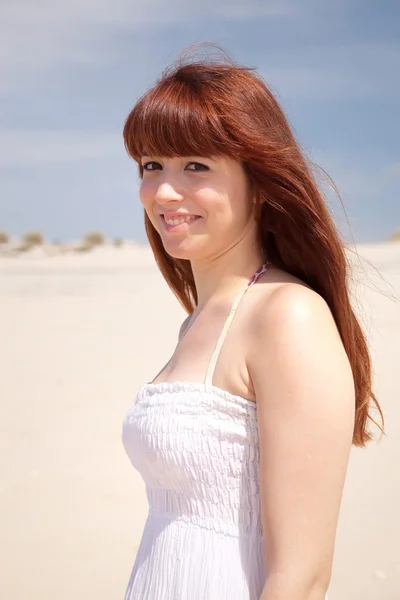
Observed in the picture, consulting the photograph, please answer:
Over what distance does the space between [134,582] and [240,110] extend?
116 cm

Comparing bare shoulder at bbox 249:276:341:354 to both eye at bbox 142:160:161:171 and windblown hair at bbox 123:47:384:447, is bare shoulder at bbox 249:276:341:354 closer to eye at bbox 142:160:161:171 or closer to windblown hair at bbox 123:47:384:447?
windblown hair at bbox 123:47:384:447


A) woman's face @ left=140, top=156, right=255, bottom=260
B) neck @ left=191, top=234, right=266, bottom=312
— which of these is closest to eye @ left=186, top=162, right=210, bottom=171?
woman's face @ left=140, top=156, right=255, bottom=260

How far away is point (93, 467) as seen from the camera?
548 centimetres

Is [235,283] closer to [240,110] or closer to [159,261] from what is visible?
[240,110]

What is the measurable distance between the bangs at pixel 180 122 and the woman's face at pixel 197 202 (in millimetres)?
31

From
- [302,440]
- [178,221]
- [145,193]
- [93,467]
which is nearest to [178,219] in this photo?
[178,221]

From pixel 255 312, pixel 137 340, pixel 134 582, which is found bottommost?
pixel 137 340

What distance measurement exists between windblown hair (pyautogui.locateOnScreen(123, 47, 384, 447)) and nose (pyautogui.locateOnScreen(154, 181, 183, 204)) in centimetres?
7

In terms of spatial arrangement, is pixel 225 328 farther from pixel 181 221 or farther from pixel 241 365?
pixel 181 221

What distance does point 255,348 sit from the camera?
1.44 metres

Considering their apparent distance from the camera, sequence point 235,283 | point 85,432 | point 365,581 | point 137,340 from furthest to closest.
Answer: point 137,340 < point 85,432 < point 365,581 < point 235,283

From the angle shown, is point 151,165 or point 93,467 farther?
point 93,467

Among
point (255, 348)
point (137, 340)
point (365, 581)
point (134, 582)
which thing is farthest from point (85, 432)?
point (255, 348)

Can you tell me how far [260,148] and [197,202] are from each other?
193 millimetres
